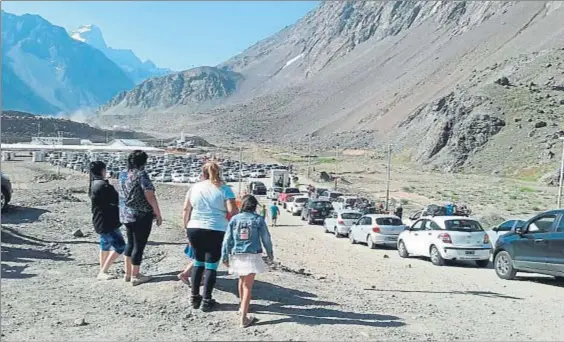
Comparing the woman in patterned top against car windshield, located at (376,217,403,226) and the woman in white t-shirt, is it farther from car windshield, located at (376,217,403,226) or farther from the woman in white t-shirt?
car windshield, located at (376,217,403,226)

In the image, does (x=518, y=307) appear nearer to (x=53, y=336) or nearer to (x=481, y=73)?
(x=53, y=336)

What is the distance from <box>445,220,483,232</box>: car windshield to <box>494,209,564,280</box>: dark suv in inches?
119

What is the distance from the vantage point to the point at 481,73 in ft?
383

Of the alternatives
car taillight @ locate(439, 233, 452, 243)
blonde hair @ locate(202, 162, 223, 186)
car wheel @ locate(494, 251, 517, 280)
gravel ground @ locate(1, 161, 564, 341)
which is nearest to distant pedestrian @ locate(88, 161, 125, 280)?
gravel ground @ locate(1, 161, 564, 341)

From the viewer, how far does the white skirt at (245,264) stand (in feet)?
22.2

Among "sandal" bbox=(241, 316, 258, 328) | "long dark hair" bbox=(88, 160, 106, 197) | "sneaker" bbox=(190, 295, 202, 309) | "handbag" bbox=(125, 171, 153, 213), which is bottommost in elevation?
"sandal" bbox=(241, 316, 258, 328)

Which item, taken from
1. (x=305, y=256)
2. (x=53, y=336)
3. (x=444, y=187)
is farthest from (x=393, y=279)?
(x=444, y=187)

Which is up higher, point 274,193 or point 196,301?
point 274,193

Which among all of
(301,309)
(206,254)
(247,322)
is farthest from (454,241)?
(247,322)

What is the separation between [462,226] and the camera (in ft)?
54.4

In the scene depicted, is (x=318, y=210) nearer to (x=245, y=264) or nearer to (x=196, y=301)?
(x=196, y=301)

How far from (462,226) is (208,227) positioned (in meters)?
11.2

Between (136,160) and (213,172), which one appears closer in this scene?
Answer: (213,172)

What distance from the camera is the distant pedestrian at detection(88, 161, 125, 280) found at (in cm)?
875
